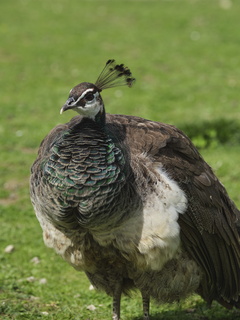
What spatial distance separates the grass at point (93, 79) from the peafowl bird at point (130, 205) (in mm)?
854

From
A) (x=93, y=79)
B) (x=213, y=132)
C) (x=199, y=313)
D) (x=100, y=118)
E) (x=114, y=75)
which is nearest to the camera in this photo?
(x=100, y=118)

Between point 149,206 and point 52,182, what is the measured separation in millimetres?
668

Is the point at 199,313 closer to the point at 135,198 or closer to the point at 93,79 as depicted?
the point at 135,198

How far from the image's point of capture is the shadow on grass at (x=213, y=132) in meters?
9.07

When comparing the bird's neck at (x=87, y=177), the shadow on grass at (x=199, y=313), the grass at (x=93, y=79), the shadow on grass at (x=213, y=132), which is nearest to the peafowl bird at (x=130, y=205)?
the bird's neck at (x=87, y=177)

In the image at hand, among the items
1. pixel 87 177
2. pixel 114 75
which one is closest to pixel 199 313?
pixel 87 177

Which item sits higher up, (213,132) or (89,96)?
(213,132)

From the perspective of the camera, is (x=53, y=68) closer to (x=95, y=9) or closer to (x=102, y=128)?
(x=95, y=9)

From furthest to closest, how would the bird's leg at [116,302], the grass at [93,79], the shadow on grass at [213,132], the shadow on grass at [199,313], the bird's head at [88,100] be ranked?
the shadow on grass at [213,132] < the grass at [93,79] < the shadow on grass at [199,313] < the bird's leg at [116,302] < the bird's head at [88,100]

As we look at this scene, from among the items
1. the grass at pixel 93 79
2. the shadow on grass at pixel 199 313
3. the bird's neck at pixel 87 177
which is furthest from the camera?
the grass at pixel 93 79

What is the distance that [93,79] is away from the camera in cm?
1258

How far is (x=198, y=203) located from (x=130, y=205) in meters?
0.60

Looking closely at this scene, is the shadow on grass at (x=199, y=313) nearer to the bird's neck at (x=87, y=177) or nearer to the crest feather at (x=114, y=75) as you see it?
the bird's neck at (x=87, y=177)

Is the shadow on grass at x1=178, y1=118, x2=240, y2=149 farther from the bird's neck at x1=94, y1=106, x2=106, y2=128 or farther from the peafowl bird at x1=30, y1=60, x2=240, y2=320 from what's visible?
the bird's neck at x1=94, y1=106, x2=106, y2=128
